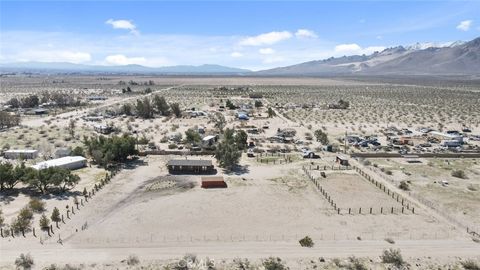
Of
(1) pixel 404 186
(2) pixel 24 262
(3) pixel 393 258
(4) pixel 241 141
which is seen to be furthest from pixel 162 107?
(3) pixel 393 258

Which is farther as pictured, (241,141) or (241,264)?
(241,141)

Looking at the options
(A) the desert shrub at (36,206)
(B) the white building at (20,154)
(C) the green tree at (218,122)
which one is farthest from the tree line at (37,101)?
(A) the desert shrub at (36,206)

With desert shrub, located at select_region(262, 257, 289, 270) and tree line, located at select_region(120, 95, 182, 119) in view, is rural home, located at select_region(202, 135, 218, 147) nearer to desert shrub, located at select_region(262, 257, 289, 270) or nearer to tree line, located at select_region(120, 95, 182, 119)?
tree line, located at select_region(120, 95, 182, 119)

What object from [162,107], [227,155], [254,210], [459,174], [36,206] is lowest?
[254,210]

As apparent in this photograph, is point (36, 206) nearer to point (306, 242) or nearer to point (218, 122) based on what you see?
point (306, 242)

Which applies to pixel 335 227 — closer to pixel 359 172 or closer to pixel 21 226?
pixel 359 172

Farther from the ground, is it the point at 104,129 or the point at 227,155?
the point at 227,155

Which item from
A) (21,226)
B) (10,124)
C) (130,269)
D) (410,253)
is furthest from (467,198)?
(10,124)

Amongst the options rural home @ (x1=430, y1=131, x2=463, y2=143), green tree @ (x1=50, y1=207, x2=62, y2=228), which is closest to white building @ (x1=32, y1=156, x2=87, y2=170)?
green tree @ (x1=50, y1=207, x2=62, y2=228)
